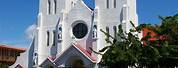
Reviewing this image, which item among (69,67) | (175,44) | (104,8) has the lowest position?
(69,67)

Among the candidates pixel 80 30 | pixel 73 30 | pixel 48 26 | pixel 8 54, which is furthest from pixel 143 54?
pixel 8 54

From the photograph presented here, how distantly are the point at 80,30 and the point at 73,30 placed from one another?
3.18ft

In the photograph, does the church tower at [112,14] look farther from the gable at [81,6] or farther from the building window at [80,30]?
the building window at [80,30]

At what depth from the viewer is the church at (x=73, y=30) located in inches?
1793

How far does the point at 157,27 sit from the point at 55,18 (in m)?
21.4

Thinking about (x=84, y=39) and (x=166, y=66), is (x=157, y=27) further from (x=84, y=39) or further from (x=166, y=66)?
(x=84, y=39)

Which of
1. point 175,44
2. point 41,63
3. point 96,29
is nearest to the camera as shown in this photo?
point 175,44

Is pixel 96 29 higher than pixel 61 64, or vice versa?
pixel 96 29

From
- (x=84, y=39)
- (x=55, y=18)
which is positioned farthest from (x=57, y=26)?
(x=84, y=39)

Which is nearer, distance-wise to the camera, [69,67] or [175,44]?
[175,44]

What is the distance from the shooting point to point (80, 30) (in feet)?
159

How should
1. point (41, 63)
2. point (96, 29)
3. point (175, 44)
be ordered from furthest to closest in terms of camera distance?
point (41, 63), point (96, 29), point (175, 44)

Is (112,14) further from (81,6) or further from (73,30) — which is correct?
(73,30)

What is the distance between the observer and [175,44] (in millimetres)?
30219
